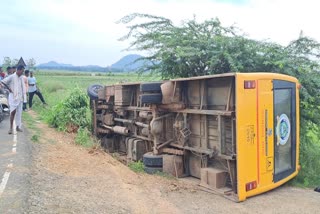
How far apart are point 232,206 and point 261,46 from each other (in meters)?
4.49

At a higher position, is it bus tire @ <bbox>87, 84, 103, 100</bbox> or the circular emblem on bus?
bus tire @ <bbox>87, 84, 103, 100</bbox>

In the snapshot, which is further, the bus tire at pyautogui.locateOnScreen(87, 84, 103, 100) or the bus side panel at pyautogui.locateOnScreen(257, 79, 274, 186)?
the bus tire at pyautogui.locateOnScreen(87, 84, 103, 100)

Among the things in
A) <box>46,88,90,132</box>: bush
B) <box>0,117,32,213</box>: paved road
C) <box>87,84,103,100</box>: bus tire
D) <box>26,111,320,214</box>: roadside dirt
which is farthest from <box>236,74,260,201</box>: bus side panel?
<box>46,88,90,132</box>: bush

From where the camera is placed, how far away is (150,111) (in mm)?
8711

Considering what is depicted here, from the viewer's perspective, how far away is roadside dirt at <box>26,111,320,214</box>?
17.7 ft

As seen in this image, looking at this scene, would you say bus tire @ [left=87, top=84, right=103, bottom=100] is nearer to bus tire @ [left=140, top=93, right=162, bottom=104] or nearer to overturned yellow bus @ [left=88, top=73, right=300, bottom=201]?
overturned yellow bus @ [left=88, top=73, right=300, bottom=201]

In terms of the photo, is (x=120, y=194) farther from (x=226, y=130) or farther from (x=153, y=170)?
(x=226, y=130)

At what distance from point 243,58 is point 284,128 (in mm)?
2420

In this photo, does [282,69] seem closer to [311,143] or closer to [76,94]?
[311,143]

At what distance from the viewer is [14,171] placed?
649 centimetres

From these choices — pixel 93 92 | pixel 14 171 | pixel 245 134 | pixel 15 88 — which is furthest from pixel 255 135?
pixel 93 92

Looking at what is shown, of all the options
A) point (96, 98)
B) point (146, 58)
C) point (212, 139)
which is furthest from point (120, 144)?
point (212, 139)

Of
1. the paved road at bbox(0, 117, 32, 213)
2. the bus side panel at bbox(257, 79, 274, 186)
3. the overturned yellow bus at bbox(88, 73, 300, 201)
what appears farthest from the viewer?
the bus side panel at bbox(257, 79, 274, 186)

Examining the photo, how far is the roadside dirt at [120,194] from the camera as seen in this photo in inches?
212
